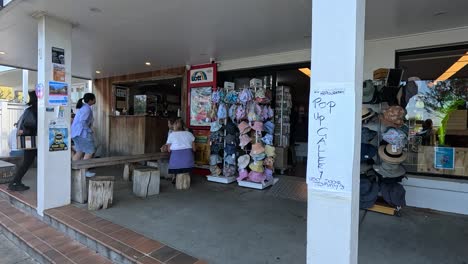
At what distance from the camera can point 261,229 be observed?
3033 millimetres

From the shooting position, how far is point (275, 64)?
16.7 feet

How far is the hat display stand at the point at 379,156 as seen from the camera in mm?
3492

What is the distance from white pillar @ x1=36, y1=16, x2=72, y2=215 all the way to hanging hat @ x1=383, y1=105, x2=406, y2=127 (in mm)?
4328

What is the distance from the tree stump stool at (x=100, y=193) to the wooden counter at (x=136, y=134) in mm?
3478

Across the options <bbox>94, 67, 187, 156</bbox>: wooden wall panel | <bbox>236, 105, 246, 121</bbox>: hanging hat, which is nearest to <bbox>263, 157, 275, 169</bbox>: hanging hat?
<bbox>236, 105, 246, 121</bbox>: hanging hat

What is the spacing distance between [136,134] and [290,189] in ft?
15.2

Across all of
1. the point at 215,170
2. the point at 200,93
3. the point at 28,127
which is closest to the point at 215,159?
the point at 215,170

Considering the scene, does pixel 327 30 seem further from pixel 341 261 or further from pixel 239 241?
pixel 239 241

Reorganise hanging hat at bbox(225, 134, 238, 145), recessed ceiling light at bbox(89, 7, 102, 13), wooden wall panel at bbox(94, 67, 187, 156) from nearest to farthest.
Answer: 1. recessed ceiling light at bbox(89, 7, 102, 13)
2. hanging hat at bbox(225, 134, 238, 145)
3. wooden wall panel at bbox(94, 67, 187, 156)

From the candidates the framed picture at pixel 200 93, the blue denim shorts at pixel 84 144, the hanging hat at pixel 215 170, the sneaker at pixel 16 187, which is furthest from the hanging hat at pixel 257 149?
the sneaker at pixel 16 187

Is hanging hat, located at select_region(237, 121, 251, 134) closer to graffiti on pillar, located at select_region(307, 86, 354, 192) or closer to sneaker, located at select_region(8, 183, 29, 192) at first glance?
graffiti on pillar, located at select_region(307, 86, 354, 192)

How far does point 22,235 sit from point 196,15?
11.2ft

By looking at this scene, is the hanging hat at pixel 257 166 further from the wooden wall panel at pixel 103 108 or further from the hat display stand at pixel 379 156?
the wooden wall panel at pixel 103 108

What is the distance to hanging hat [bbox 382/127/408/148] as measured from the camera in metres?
3.46
